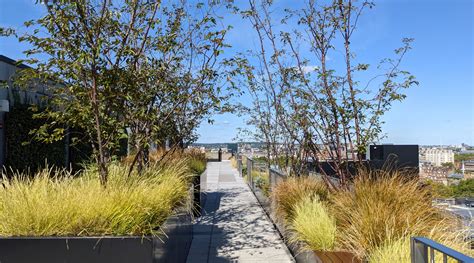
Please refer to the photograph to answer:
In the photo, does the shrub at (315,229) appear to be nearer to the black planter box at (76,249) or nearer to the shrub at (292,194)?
the shrub at (292,194)

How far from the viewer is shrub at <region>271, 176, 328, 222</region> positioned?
6.04 m

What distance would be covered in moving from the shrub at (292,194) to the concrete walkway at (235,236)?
18.1 inches

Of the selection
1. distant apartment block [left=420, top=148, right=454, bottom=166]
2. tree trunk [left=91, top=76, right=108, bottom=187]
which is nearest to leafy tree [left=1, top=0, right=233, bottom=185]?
tree trunk [left=91, top=76, right=108, bottom=187]

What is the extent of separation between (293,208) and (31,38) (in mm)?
3976

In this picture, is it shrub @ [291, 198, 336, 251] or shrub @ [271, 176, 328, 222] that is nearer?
shrub @ [291, 198, 336, 251]

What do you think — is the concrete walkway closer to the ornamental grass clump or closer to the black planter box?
the ornamental grass clump

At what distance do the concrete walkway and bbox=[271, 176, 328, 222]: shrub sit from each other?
1.51 ft

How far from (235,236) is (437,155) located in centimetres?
686

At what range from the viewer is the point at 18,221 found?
10.4 ft

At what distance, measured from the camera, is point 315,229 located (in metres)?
4.41

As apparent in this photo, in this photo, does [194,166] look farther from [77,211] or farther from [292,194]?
[77,211]

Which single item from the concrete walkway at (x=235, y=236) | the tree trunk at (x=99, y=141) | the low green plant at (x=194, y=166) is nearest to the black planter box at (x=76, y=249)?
the tree trunk at (x=99, y=141)

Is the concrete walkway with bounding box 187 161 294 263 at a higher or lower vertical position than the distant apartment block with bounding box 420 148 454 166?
lower

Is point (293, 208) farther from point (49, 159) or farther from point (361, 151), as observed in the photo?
point (49, 159)
